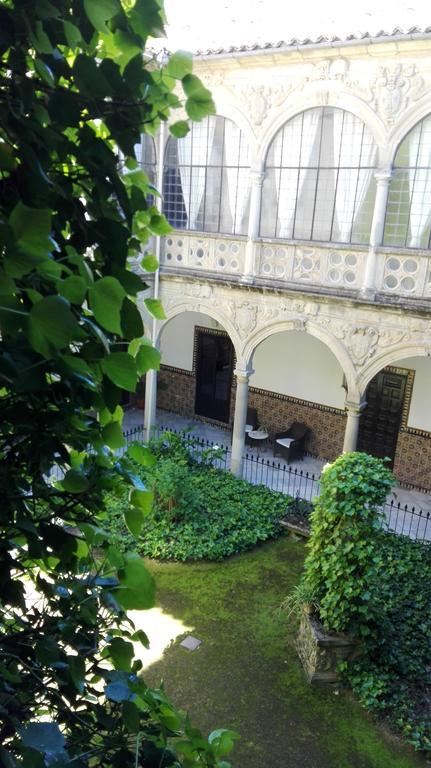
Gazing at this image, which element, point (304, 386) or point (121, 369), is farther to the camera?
point (304, 386)

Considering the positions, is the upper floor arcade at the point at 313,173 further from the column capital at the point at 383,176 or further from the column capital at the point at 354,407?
the column capital at the point at 354,407

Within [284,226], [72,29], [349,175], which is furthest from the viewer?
[284,226]

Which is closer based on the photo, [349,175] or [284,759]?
[284,759]

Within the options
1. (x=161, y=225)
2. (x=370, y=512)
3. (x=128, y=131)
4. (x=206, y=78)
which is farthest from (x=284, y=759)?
(x=206, y=78)

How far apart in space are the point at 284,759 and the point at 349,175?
29.5 feet

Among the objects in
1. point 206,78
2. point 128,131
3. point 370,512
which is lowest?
point 370,512

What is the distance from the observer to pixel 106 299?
114 centimetres

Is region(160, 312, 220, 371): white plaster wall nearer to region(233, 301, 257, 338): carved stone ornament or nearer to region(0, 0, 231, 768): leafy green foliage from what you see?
region(233, 301, 257, 338): carved stone ornament

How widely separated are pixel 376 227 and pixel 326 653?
6.80 meters

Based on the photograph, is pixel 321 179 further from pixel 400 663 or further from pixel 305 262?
pixel 400 663

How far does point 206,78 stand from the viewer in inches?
464

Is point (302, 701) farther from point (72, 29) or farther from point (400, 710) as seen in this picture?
point (72, 29)

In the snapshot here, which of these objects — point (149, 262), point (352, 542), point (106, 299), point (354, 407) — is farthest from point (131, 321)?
point (354, 407)

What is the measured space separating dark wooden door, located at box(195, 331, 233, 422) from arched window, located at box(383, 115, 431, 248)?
5928 millimetres
